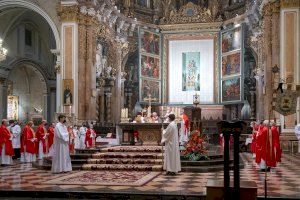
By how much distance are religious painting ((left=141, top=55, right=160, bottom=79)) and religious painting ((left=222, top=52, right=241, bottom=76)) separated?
460 centimetres

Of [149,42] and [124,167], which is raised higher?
[149,42]

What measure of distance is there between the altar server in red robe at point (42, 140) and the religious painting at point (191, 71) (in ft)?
48.0

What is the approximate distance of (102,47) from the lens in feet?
84.9

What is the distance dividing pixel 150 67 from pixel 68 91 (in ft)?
33.6

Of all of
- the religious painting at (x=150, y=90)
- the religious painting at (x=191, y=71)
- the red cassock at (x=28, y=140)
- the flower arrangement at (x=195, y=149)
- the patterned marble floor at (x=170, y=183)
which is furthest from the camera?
the religious painting at (x=191, y=71)

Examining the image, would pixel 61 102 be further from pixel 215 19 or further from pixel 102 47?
pixel 215 19

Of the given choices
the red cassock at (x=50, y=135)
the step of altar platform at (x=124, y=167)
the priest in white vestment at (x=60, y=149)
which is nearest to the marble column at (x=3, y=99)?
the red cassock at (x=50, y=135)

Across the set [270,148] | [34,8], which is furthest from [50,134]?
[270,148]

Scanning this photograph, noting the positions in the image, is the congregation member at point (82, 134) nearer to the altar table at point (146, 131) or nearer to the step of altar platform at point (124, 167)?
the altar table at point (146, 131)

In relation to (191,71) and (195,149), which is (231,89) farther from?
(195,149)

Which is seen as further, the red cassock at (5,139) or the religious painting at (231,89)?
the religious painting at (231,89)

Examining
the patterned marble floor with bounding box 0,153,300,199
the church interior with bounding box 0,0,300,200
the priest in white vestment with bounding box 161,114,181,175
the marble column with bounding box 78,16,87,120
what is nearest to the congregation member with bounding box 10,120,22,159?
the church interior with bounding box 0,0,300,200

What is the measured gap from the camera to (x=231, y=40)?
98.5ft

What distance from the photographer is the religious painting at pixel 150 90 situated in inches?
1190
